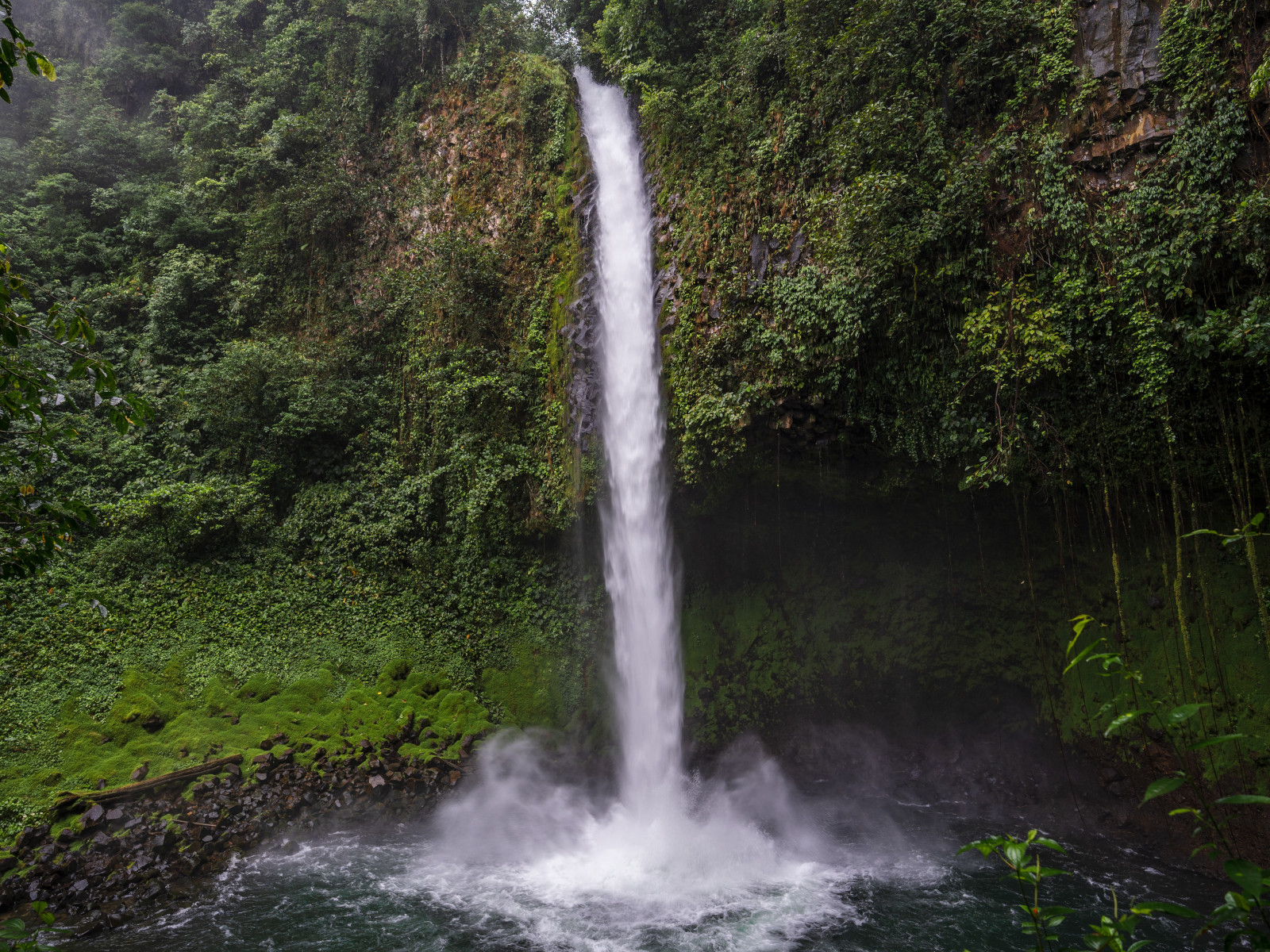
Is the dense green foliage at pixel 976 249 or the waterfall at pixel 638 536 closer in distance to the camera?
the dense green foliage at pixel 976 249

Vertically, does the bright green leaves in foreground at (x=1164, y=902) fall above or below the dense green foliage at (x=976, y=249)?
below

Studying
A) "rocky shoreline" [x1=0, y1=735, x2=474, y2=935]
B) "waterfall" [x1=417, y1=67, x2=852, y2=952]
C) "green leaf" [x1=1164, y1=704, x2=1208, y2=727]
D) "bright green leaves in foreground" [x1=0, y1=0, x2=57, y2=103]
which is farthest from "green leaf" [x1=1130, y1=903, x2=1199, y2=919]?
"rocky shoreline" [x1=0, y1=735, x2=474, y2=935]

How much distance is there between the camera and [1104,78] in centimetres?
648

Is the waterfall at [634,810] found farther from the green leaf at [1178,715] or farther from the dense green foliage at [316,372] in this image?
the green leaf at [1178,715]

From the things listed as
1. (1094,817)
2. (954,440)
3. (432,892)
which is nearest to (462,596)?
(432,892)

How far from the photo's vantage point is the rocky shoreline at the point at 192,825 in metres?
6.37

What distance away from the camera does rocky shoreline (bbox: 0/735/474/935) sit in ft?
20.9

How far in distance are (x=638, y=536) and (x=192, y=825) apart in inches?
250

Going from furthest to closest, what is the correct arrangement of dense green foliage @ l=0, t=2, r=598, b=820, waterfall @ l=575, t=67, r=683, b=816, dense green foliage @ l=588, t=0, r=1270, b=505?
dense green foliage @ l=0, t=2, r=598, b=820, waterfall @ l=575, t=67, r=683, b=816, dense green foliage @ l=588, t=0, r=1270, b=505

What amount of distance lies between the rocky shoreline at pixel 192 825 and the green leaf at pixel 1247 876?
311 inches

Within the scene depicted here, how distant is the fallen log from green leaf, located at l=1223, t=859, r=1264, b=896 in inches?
391

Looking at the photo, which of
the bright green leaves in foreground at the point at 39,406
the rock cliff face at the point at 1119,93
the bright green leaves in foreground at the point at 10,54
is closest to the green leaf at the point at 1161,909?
the bright green leaves in foreground at the point at 39,406

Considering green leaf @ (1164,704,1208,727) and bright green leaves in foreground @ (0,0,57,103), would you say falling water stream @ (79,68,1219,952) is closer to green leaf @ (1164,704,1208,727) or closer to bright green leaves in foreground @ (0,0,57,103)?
green leaf @ (1164,704,1208,727)

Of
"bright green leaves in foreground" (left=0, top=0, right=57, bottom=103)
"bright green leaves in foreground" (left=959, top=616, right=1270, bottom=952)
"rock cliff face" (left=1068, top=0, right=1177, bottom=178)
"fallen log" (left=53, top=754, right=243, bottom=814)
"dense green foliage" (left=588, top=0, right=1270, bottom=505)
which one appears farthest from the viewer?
"fallen log" (left=53, top=754, right=243, bottom=814)
